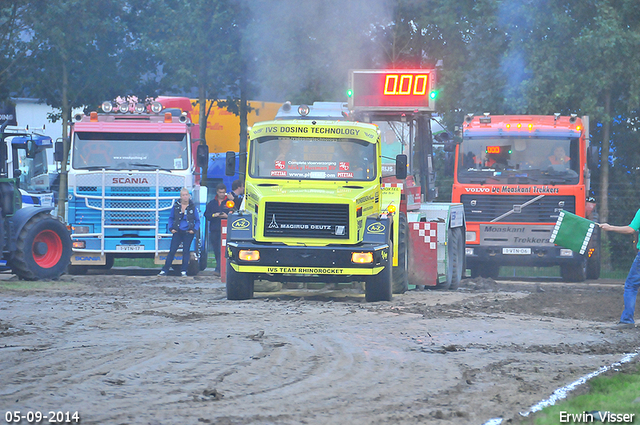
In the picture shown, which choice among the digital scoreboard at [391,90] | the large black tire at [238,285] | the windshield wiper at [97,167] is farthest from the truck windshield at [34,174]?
the large black tire at [238,285]

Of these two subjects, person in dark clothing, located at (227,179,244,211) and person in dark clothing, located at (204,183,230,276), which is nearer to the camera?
person in dark clothing, located at (227,179,244,211)

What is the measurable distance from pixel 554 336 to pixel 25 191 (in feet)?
49.5

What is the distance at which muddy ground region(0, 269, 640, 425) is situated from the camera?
6656 millimetres

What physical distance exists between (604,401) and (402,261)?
25.4ft

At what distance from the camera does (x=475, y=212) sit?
20.9 metres

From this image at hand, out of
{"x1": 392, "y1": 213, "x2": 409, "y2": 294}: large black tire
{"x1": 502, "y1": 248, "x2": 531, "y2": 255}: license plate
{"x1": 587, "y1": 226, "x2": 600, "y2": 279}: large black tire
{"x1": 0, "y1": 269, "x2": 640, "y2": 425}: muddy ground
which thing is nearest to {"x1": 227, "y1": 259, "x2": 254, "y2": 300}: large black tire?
{"x1": 0, "y1": 269, "x2": 640, "y2": 425}: muddy ground

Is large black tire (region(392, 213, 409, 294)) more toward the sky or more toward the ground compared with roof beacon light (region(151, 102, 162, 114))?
more toward the ground

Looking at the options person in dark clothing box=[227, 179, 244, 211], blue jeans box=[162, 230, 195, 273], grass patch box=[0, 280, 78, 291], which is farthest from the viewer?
blue jeans box=[162, 230, 195, 273]

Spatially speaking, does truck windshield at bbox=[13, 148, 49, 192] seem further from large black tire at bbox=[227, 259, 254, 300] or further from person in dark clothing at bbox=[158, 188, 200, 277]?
large black tire at bbox=[227, 259, 254, 300]

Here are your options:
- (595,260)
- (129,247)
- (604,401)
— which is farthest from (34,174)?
(604,401)

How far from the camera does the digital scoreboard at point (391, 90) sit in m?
16.9

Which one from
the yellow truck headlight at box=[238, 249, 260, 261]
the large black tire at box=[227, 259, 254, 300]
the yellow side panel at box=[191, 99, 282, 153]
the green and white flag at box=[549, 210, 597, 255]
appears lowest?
the large black tire at box=[227, 259, 254, 300]

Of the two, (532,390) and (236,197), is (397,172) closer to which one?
(236,197)

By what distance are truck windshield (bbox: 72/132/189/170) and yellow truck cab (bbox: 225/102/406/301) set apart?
223 inches
